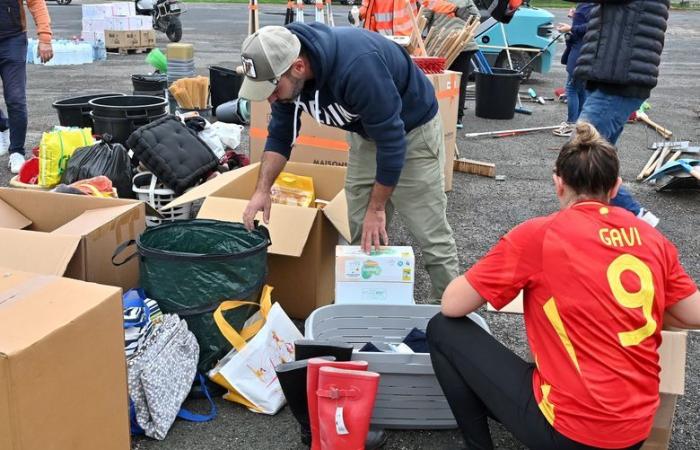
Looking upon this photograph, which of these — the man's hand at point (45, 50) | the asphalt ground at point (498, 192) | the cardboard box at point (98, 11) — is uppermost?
the man's hand at point (45, 50)

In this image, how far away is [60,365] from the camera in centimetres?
193

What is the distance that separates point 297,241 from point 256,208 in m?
0.30

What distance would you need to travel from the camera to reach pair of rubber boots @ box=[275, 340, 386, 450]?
228 cm

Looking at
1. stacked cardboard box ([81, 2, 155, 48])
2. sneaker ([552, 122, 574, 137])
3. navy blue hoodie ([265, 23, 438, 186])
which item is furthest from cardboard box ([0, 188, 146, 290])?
stacked cardboard box ([81, 2, 155, 48])

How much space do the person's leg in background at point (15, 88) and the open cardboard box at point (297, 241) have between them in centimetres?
266

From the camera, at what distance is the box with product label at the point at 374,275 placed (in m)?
2.94

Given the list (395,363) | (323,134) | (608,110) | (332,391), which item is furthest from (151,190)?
(608,110)

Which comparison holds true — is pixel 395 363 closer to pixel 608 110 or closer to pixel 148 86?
pixel 608 110

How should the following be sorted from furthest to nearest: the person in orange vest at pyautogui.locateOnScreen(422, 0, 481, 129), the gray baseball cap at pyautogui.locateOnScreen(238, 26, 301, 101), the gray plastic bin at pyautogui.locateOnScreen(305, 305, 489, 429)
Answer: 1. the person in orange vest at pyautogui.locateOnScreen(422, 0, 481, 129)
2. the gray plastic bin at pyautogui.locateOnScreen(305, 305, 489, 429)
3. the gray baseball cap at pyautogui.locateOnScreen(238, 26, 301, 101)

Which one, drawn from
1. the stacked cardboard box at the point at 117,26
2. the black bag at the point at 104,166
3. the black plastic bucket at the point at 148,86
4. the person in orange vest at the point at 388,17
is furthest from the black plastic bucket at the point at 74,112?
the stacked cardboard box at the point at 117,26

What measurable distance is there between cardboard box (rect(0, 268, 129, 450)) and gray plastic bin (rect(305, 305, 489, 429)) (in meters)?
0.75

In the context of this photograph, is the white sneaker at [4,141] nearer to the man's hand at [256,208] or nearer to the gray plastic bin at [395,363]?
the man's hand at [256,208]

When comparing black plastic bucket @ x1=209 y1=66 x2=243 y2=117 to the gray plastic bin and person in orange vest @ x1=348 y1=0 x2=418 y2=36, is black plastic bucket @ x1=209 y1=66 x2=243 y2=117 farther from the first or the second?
the gray plastic bin

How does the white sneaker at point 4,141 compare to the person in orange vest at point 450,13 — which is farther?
the person in orange vest at point 450,13
